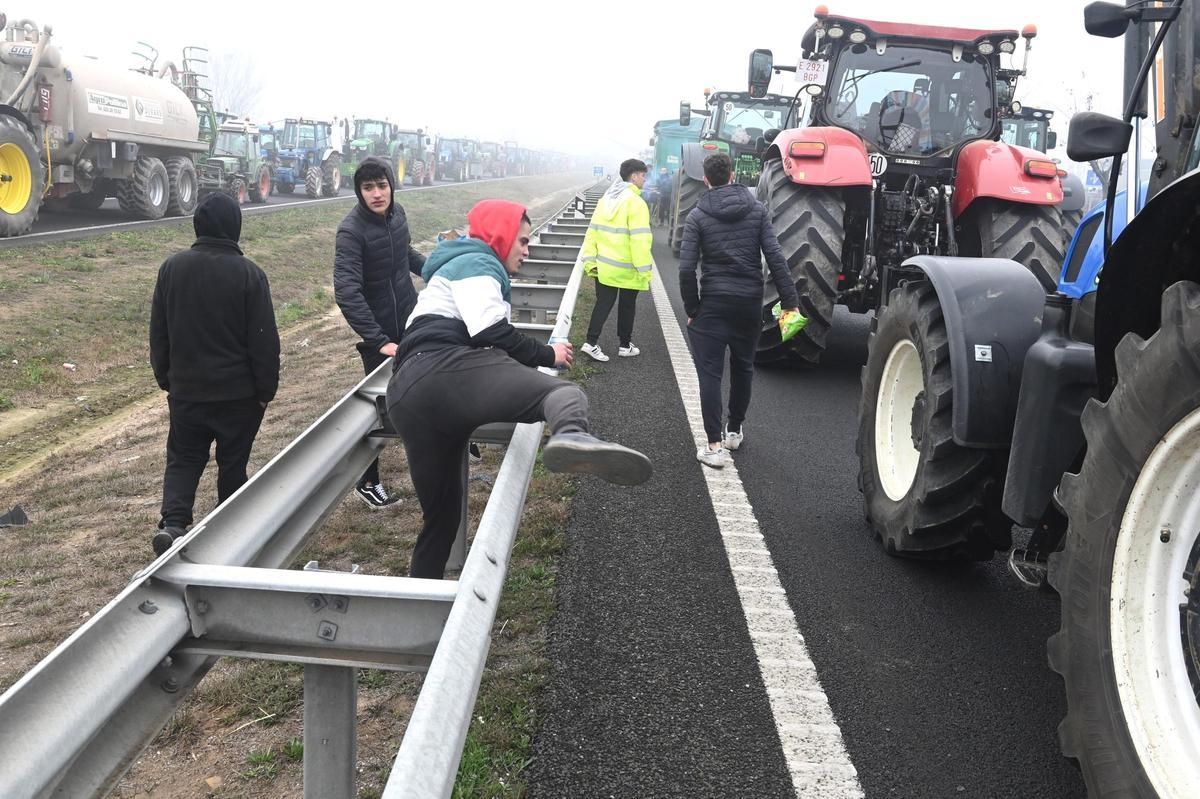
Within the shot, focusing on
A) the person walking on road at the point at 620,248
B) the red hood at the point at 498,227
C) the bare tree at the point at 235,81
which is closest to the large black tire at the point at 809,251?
the person walking on road at the point at 620,248

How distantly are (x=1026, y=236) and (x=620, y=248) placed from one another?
3.36m

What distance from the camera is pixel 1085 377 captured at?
11.1 feet

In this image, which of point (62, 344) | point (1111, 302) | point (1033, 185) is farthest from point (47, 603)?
point (1033, 185)

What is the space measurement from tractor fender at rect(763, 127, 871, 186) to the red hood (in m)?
4.54

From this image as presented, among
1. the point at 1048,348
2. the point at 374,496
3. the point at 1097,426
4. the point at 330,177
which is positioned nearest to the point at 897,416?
the point at 1048,348

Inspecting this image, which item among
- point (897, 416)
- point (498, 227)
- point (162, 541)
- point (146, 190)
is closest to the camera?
point (498, 227)

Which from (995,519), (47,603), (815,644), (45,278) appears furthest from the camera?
(45,278)

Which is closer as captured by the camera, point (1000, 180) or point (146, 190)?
point (1000, 180)

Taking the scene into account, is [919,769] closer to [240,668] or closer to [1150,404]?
[1150,404]

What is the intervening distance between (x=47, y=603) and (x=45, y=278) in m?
8.93

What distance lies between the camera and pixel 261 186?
29.6 metres

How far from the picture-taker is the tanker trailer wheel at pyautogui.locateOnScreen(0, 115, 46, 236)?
1520 centimetres

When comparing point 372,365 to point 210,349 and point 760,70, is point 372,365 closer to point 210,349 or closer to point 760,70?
point 210,349

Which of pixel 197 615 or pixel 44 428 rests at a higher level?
pixel 197 615
